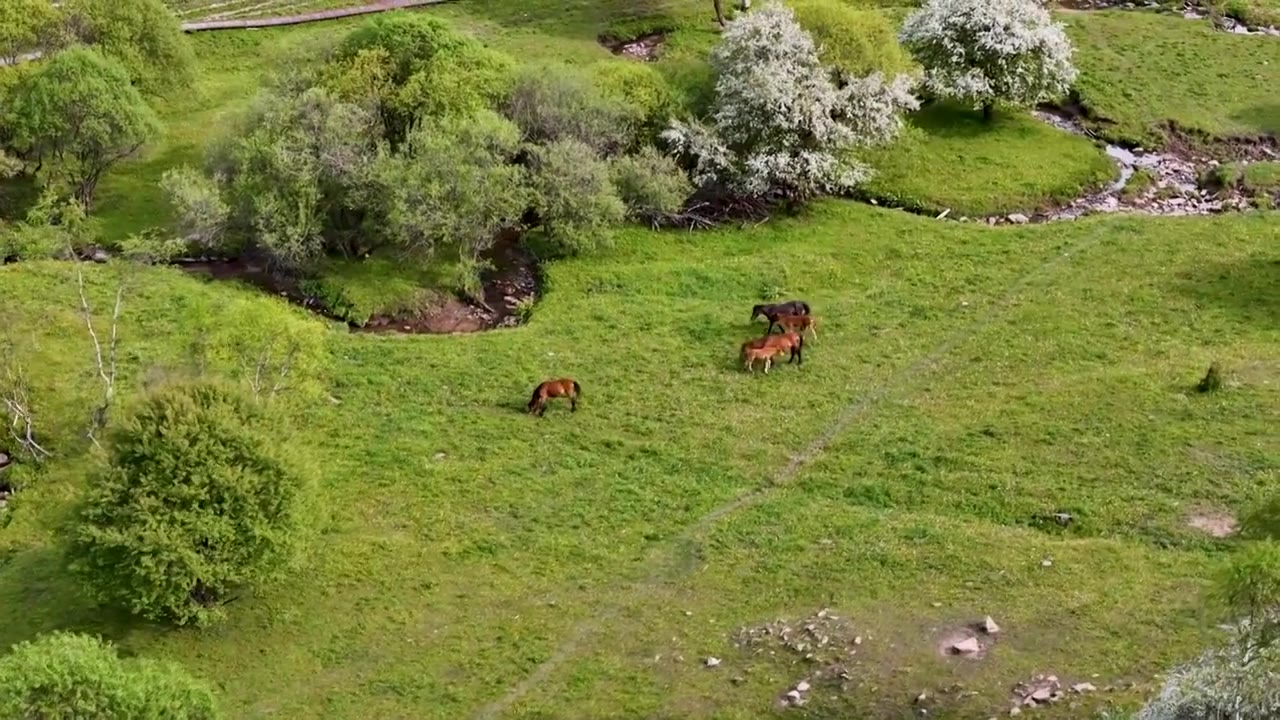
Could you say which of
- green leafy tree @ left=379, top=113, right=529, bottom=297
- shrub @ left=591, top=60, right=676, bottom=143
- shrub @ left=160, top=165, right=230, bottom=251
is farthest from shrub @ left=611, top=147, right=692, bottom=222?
shrub @ left=160, top=165, right=230, bottom=251

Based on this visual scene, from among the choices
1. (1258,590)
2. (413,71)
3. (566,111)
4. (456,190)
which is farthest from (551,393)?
(1258,590)

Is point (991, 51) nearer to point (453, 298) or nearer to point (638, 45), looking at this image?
point (638, 45)

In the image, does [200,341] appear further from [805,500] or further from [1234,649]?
[1234,649]

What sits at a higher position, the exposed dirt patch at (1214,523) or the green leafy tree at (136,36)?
the green leafy tree at (136,36)

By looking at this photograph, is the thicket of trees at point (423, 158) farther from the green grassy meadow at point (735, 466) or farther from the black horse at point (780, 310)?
the black horse at point (780, 310)

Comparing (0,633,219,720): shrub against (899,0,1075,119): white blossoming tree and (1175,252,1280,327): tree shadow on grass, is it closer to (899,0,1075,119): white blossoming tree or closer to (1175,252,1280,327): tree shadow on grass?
(1175,252,1280,327): tree shadow on grass

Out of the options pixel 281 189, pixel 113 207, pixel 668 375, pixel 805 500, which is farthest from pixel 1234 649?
pixel 113 207

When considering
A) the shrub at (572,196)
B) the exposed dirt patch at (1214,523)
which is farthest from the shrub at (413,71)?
the exposed dirt patch at (1214,523)
